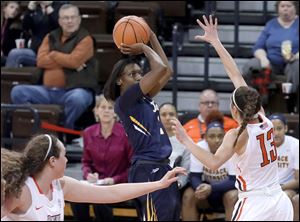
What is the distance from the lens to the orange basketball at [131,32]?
6586 millimetres

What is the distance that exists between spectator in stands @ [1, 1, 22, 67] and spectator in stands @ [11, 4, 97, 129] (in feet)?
3.89

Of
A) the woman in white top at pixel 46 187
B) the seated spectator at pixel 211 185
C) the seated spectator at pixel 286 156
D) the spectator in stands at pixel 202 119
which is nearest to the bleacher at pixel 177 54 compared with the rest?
the spectator in stands at pixel 202 119

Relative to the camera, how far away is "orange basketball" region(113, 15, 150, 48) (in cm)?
659

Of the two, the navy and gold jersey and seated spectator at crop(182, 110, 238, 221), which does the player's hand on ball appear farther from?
seated spectator at crop(182, 110, 238, 221)

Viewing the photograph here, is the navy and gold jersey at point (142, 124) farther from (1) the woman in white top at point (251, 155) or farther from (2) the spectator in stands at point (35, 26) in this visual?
(2) the spectator in stands at point (35, 26)

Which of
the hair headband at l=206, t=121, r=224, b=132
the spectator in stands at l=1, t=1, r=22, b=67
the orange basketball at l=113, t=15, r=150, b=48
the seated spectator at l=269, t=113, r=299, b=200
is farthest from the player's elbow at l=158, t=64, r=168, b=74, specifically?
the spectator in stands at l=1, t=1, r=22, b=67

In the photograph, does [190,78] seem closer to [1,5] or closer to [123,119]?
[1,5]

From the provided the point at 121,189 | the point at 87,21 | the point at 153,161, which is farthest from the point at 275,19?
the point at 121,189

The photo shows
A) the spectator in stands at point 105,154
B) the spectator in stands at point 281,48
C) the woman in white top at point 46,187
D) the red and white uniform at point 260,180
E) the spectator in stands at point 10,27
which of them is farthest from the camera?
the spectator in stands at point 10,27

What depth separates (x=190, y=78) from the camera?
11.6m

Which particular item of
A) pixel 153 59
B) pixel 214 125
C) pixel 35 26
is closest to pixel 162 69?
pixel 153 59

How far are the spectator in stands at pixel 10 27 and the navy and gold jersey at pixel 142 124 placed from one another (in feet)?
17.7

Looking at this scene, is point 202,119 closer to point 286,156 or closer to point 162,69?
point 286,156

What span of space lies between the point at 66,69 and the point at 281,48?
8.28ft
